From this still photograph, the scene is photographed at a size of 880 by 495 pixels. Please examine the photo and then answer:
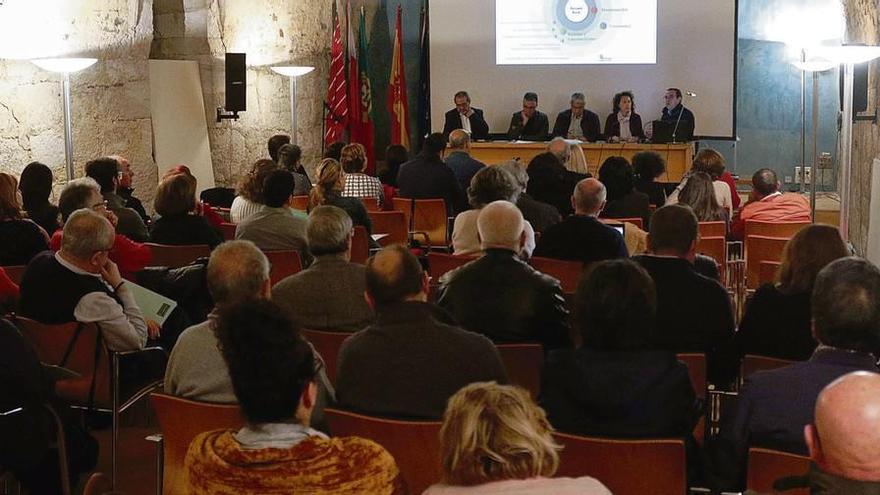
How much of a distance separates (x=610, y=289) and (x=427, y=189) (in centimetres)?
567

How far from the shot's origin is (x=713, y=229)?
704 cm

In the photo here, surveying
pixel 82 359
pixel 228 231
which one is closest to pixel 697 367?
pixel 82 359

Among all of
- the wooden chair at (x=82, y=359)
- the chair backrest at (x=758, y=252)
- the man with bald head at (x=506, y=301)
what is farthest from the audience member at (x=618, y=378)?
the chair backrest at (x=758, y=252)

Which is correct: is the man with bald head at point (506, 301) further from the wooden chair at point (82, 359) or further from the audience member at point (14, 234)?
the audience member at point (14, 234)

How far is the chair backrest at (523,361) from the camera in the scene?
398 centimetres

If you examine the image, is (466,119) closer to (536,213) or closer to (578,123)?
(578,123)

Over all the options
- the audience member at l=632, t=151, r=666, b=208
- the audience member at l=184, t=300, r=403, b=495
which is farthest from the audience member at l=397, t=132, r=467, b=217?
the audience member at l=184, t=300, r=403, b=495

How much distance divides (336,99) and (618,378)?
10.3 metres

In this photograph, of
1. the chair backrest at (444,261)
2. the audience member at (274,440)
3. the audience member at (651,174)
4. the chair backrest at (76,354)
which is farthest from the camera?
the audience member at (651,174)

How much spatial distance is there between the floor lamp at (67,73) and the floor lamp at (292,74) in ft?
12.1

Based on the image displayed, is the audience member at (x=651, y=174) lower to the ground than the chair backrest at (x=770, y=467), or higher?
higher

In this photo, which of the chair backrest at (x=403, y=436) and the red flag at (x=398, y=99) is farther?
the red flag at (x=398, y=99)

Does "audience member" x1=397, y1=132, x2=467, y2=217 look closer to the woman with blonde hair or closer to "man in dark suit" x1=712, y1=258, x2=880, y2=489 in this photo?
"man in dark suit" x1=712, y1=258, x2=880, y2=489

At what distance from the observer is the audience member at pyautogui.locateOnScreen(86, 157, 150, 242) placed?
6645 mm
